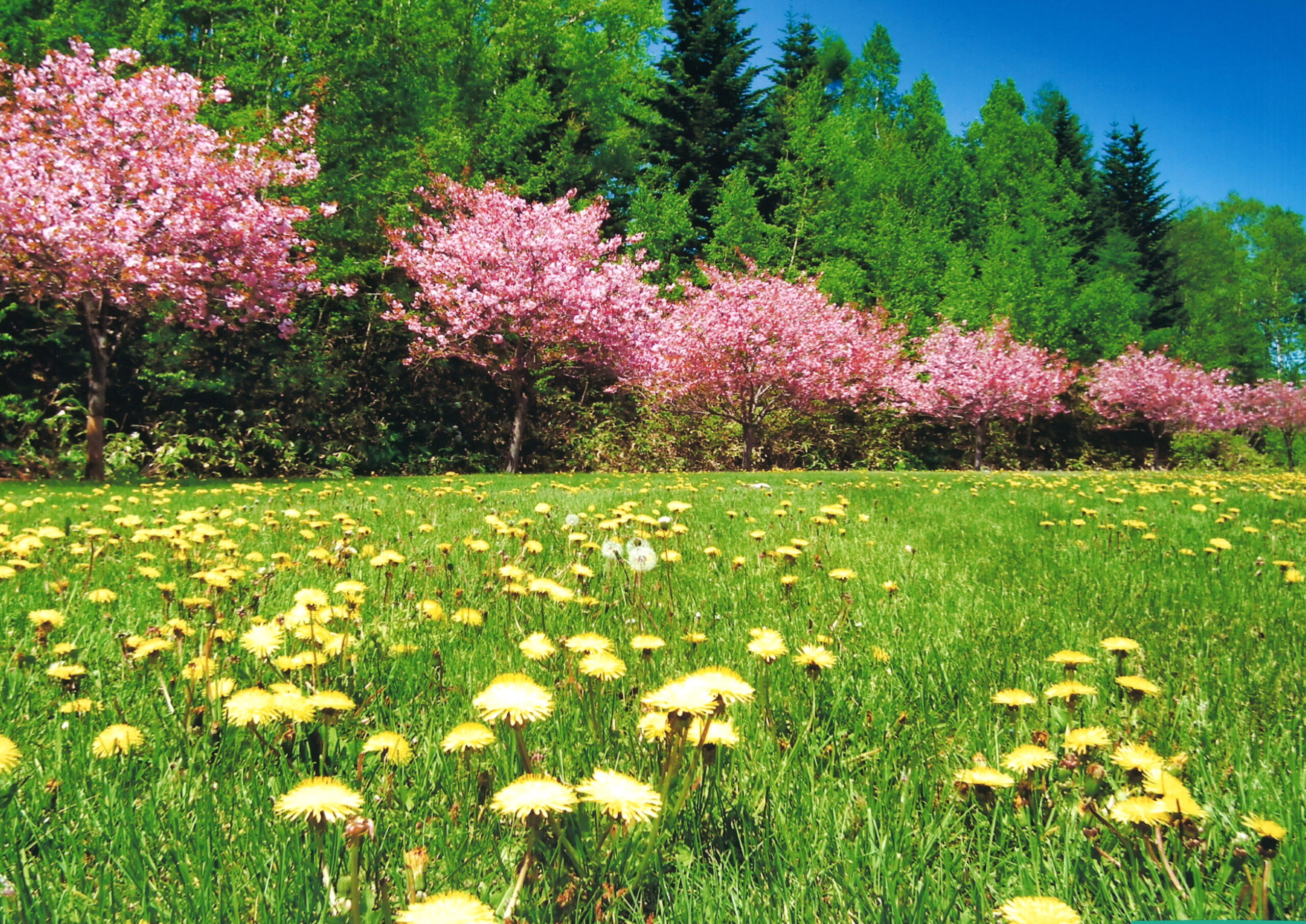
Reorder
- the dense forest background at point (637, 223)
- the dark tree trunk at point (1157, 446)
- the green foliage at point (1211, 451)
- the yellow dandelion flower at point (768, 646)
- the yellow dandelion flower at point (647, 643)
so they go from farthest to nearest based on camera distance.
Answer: the green foliage at point (1211, 451)
the dark tree trunk at point (1157, 446)
the dense forest background at point (637, 223)
the yellow dandelion flower at point (647, 643)
the yellow dandelion flower at point (768, 646)

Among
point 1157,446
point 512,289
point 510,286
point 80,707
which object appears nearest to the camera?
point 80,707

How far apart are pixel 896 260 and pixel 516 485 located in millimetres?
15690

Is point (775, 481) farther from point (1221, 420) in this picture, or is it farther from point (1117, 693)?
point (1221, 420)

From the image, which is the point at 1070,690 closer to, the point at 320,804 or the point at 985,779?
the point at 985,779

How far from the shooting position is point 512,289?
9984 mm

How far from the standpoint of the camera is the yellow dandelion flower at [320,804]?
695mm

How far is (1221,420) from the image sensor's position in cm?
1966

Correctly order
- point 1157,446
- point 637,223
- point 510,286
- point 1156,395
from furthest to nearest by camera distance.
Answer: point 1157,446, point 1156,395, point 637,223, point 510,286

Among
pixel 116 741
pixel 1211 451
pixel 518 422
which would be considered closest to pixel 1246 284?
pixel 1211 451

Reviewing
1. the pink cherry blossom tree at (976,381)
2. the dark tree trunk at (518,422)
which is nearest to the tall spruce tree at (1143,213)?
the pink cherry blossom tree at (976,381)

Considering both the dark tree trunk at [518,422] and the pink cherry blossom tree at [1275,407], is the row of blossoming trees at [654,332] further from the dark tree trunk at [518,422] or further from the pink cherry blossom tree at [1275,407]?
the pink cherry blossom tree at [1275,407]

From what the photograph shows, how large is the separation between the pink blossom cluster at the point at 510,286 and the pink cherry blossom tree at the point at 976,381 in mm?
7262

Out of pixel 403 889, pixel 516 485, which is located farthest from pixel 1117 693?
pixel 516 485

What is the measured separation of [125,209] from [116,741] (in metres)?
7.62
